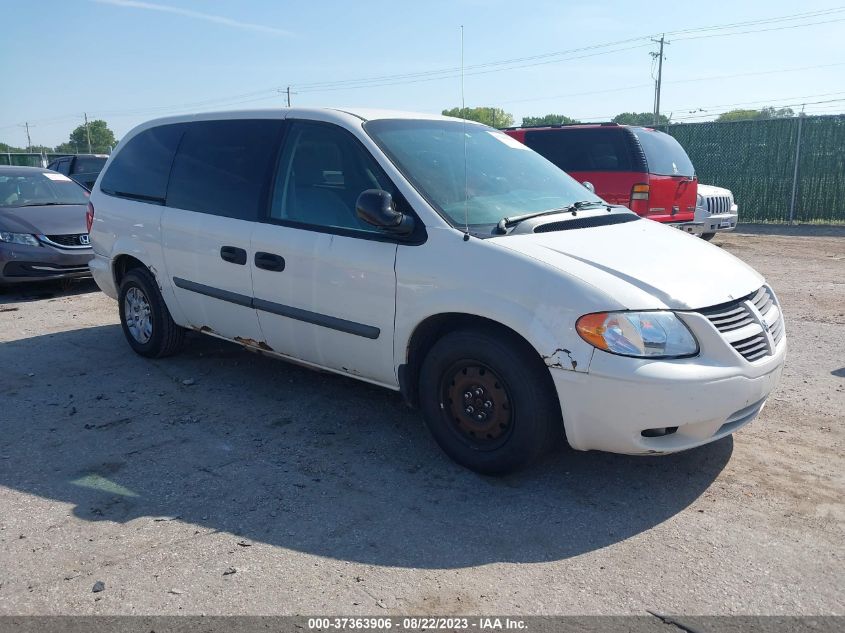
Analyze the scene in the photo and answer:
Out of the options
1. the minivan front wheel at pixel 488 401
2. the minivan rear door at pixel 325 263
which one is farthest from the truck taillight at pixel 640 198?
the minivan front wheel at pixel 488 401

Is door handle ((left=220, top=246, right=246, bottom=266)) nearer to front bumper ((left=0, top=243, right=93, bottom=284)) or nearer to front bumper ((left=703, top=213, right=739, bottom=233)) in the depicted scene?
front bumper ((left=0, top=243, right=93, bottom=284))

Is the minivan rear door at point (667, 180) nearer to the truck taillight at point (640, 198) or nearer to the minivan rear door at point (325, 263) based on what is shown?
the truck taillight at point (640, 198)

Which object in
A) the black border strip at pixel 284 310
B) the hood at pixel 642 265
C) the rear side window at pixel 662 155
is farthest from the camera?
the rear side window at pixel 662 155

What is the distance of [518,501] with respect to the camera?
3664 millimetres

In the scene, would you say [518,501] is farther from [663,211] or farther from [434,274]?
[663,211]

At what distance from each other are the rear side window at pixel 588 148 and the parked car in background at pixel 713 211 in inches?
100

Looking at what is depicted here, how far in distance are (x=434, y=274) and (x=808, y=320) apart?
5190 mm

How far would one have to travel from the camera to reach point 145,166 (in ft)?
19.3

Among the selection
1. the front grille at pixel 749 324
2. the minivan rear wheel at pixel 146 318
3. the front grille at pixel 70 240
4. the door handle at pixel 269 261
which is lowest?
the minivan rear wheel at pixel 146 318

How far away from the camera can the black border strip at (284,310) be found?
426 cm

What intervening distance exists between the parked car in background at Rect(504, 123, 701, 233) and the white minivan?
19.5ft

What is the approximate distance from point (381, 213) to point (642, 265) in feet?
4.47

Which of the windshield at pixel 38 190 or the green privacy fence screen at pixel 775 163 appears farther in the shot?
the green privacy fence screen at pixel 775 163

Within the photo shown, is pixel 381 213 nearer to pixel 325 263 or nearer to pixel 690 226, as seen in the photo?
pixel 325 263
